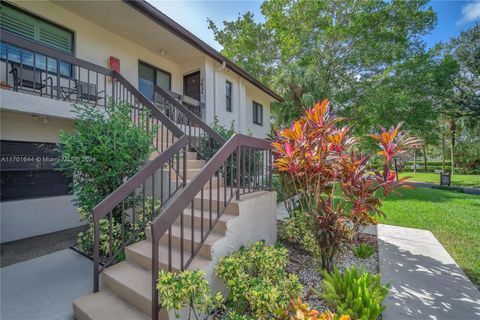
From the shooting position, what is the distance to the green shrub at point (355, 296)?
216 cm

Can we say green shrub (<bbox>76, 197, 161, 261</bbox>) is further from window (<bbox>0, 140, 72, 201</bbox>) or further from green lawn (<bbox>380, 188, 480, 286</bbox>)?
green lawn (<bbox>380, 188, 480, 286</bbox>)

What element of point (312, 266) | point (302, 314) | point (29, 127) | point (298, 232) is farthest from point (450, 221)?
point (29, 127)

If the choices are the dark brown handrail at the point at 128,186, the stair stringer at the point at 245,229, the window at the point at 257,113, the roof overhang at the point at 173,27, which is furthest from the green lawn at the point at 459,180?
the dark brown handrail at the point at 128,186

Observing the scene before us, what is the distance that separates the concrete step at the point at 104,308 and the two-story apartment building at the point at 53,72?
379cm

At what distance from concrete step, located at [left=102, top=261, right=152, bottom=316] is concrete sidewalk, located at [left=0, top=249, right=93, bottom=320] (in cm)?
50

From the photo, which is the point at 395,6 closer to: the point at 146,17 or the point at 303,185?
the point at 146,17

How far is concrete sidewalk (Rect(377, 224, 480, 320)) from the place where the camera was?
104 inches

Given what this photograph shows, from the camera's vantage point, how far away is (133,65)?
7133 millimetres

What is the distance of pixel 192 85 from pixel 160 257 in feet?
23.4

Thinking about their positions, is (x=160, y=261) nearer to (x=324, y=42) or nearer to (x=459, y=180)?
(x=324, y=42)

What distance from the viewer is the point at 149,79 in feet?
25.5

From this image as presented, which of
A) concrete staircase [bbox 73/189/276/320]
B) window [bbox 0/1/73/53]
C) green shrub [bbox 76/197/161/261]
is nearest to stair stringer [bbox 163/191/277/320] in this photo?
concrete staircase [bbox 73/189/276/320]

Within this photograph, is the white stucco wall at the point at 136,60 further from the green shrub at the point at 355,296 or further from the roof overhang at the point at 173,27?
the green shrub at the point at 355,296

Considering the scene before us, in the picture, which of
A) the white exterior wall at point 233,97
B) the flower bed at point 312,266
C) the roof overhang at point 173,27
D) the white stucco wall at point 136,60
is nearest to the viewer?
the flower bed at point 312,266
